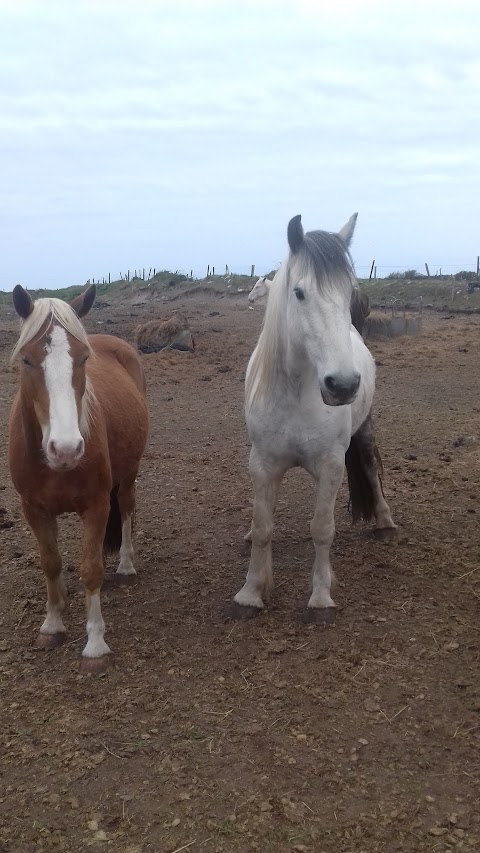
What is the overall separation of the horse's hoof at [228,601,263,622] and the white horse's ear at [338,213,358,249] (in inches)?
83.4

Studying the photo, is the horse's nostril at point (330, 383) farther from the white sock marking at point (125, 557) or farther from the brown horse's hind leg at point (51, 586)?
the white sock marking at point (125, 557)

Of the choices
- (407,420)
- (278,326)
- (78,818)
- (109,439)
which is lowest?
(78,818)

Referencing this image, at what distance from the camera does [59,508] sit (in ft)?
10.8

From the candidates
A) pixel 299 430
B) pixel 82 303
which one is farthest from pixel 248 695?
pixel 82 303

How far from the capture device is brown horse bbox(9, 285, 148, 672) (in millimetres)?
2834

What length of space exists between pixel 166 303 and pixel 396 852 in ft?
94.2

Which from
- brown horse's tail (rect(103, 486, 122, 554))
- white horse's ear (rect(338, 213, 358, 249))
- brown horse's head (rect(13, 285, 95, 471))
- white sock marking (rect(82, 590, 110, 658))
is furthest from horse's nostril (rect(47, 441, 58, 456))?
white horse's ear (rect(338, 213, 358, 249))

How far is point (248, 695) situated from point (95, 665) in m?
0.81

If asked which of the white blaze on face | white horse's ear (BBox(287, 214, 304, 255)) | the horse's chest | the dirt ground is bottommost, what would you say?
the dirt ground

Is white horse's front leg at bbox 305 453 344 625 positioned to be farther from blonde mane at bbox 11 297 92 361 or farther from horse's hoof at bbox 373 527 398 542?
blonde mane at bbox 11 297 92 361

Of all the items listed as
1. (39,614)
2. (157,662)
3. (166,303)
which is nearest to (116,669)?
(157,662)

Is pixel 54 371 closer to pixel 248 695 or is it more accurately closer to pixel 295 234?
pixel 295 234

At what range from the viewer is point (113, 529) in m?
4.22

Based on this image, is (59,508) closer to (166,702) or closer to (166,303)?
(166,702)
